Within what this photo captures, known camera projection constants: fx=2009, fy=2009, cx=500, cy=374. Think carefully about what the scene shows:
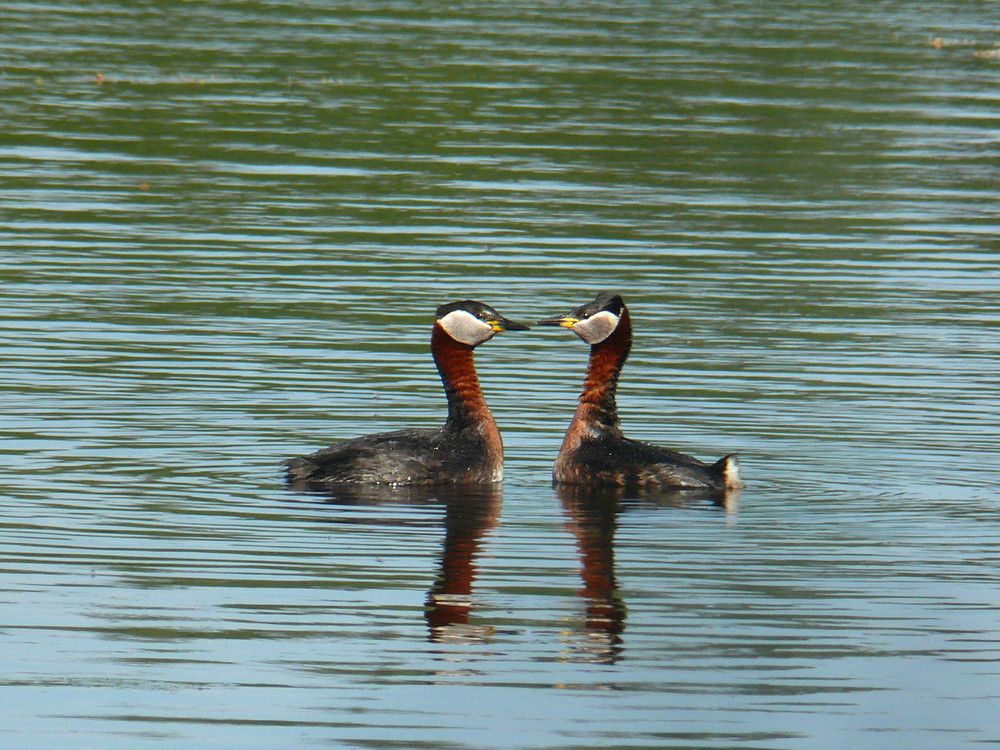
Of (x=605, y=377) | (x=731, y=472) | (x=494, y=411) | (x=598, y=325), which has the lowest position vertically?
(x=494, y=411)

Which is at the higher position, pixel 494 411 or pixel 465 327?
pixel 465 327

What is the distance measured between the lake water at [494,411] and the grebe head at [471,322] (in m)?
1.01

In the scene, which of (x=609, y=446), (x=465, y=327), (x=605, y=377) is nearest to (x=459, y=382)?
(x=465, y=327)

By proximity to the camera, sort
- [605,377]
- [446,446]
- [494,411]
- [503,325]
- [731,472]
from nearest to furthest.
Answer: [731,472] → [446,446] → [503,325] → [605,377] → [494,411]

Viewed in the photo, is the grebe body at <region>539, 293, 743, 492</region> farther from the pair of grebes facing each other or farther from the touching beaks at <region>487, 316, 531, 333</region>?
the touching beaks at <region>487, 316, 531, 333</region>

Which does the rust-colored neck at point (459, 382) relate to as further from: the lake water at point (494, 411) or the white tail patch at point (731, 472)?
→ the white tail patch at point (731, 472)

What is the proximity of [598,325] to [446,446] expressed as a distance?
1.55 m

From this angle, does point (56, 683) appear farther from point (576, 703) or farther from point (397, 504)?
Result: point (397, 504)

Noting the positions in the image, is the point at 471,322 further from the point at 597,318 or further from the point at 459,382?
the point at 597,318

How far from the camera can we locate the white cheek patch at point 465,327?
46.5 ft

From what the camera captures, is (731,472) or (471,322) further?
(471,322)

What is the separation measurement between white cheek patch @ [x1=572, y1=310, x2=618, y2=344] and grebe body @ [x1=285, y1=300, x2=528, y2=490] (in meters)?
0.52

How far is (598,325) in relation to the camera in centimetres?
1439

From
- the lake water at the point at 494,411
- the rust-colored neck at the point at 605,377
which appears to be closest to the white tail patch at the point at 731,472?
the lake water at the point at 494,411
